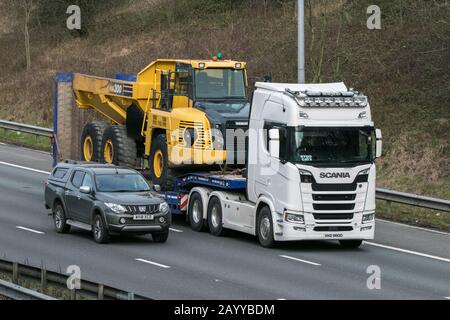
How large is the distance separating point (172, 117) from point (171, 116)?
73 millimetres

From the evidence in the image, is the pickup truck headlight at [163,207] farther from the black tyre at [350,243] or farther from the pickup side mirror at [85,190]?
the black tyre at [350,243]

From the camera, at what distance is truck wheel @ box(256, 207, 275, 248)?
2461 cm

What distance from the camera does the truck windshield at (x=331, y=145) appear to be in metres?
24.1

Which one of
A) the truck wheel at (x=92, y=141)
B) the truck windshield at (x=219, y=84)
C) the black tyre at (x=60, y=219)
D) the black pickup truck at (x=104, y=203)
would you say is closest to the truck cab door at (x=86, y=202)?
the black pickup truck at (x=104, y=203)

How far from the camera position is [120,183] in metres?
25.6

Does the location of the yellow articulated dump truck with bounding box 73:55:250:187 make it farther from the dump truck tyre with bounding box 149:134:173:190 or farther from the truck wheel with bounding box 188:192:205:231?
the truck wheel with bounding box 188:192:205:231

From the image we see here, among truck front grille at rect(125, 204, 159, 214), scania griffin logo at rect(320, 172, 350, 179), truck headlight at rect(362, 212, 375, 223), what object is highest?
scania griffin logo at rect(320, 172, 350, 179)

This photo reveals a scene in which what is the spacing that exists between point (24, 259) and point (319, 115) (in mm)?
6960

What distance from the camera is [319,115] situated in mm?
24219

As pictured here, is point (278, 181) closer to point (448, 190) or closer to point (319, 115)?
point (319, 115)

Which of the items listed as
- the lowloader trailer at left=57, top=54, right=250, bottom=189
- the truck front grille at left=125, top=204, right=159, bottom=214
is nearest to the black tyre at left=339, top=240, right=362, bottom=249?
the lowloader trailer at left=57, top=54, right=250, bottom=189

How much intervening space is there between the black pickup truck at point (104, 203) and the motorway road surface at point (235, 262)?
384mm

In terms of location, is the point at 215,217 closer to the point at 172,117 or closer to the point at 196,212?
the point at 196,212
